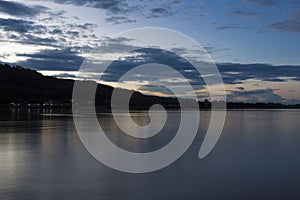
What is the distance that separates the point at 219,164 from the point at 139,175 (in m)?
4.20

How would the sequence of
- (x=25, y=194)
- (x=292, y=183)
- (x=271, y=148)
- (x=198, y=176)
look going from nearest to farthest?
(x=25, y=194) < (x=292, y=183) < (x=198, y=176) < (x=271, y=148)

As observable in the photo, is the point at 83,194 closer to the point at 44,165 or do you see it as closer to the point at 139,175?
the point at 139,175

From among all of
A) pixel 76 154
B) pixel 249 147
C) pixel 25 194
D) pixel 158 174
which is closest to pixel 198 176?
pixel 158 174

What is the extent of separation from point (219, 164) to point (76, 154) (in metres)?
6.93

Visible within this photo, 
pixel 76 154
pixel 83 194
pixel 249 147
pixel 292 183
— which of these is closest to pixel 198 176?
pixel 292 183

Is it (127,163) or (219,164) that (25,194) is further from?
(219,164)

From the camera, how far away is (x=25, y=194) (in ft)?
35.5

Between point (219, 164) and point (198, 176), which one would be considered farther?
point (219, 164)

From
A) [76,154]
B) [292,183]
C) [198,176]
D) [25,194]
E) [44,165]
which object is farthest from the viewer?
[76,154]

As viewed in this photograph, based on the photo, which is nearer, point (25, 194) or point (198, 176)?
point (25, 194)

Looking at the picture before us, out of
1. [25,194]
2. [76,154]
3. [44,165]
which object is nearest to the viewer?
[25,194]

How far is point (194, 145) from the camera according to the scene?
24.2m

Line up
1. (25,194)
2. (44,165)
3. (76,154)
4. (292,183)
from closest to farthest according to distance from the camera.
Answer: (25,194)
(292,183)
(44,165)
(76,154)

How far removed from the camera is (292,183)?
1257 cm
